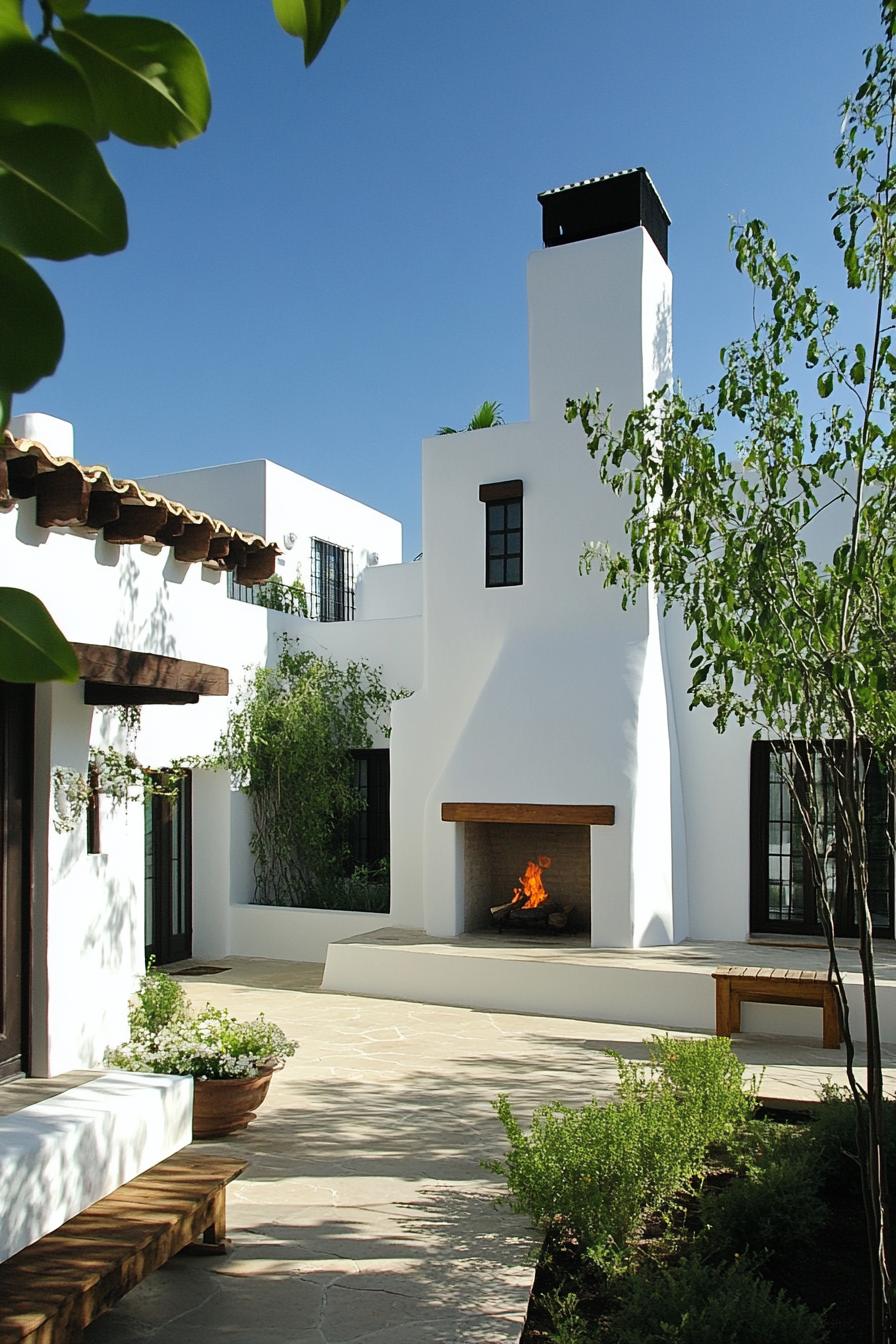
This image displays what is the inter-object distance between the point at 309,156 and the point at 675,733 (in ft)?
24.4

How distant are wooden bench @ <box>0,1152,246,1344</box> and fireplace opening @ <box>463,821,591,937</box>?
22.2 ft

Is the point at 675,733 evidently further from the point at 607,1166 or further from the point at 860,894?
the point at 860,894

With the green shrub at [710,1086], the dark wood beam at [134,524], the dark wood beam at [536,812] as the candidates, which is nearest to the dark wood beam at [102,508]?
the dark wood beam at [134,524]

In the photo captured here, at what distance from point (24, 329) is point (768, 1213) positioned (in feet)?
16.7

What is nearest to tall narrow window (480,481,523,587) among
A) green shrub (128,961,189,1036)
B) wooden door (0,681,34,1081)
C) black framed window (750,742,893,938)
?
black framed window (750,742,893,938)

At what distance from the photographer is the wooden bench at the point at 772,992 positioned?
28.6 ft

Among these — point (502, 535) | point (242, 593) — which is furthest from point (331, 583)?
point (502, 535)

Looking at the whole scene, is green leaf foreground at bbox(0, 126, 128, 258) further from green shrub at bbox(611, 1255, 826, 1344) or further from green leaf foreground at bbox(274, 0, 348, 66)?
green shrub at bbox(611, 1255, 826, 1344)

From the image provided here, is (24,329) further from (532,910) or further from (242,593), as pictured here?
(242,593)

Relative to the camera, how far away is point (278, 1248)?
5133mm

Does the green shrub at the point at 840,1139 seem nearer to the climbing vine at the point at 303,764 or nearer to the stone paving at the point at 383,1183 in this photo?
the stone paving at the point at 383,1183

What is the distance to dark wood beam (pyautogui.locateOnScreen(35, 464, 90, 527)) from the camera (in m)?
5.98

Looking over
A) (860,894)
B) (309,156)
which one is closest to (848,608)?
(860,894)

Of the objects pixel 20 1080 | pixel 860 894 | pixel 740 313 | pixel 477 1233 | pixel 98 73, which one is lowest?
pixel 477 1233
